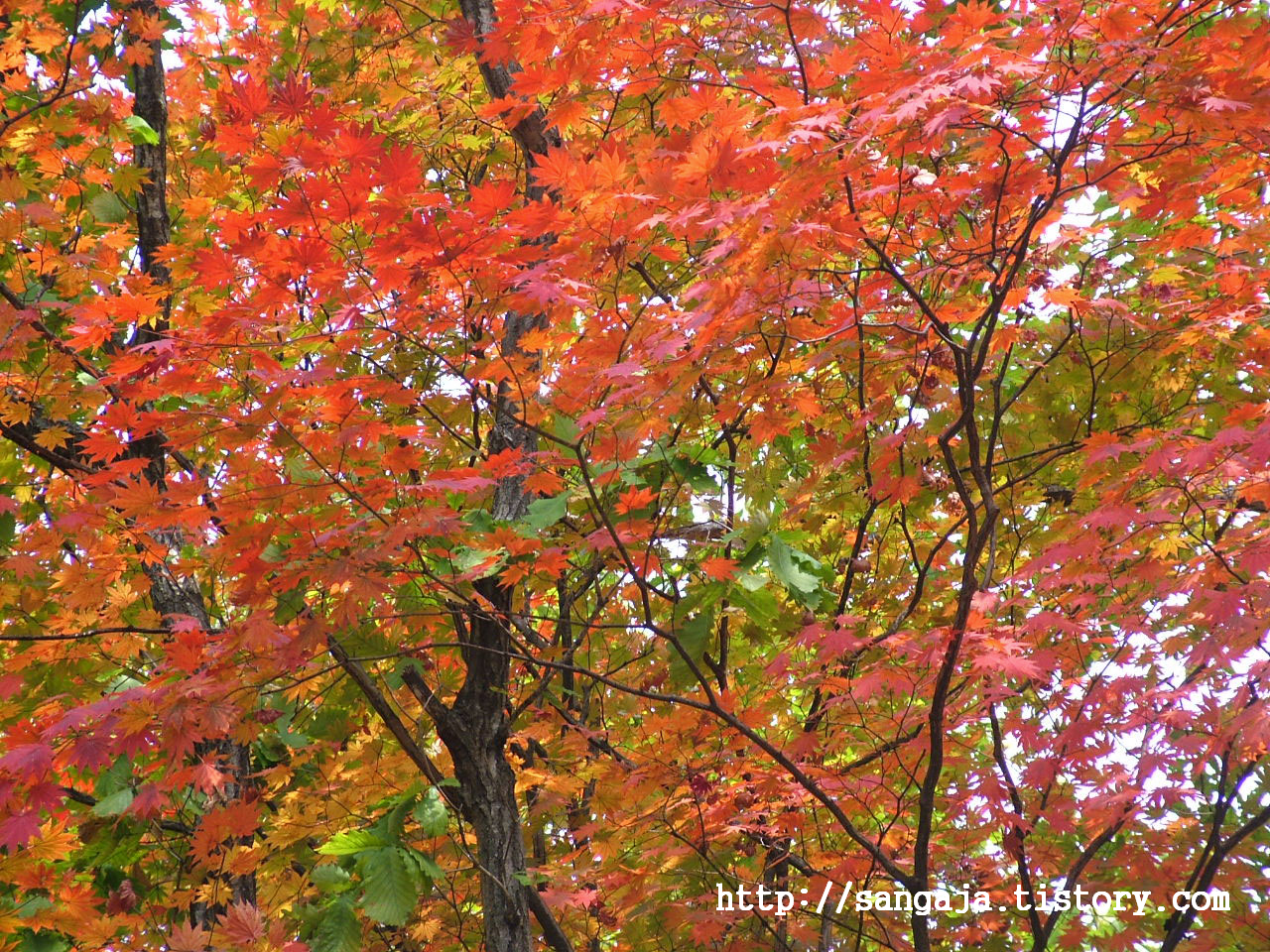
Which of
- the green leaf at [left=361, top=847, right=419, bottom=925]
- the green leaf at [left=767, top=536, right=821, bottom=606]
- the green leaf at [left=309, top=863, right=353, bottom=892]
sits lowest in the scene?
the green leaf at [left=361, top=847, right=419, bottom=925]

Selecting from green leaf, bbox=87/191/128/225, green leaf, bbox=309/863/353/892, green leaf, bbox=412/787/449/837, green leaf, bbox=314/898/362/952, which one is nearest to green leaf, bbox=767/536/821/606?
green leaf, bbox=412/787/449/837

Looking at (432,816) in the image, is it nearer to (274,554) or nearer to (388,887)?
(388,887)

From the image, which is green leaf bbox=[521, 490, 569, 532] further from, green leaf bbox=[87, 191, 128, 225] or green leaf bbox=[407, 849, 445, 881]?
green leaf bbox=[87, 191, 128, 225]

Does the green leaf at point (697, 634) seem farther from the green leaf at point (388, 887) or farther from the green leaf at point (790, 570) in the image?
the green leaf at point (388, 887)

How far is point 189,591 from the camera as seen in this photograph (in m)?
5.13

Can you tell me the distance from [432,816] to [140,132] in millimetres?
3890

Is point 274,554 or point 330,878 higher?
point 274,554

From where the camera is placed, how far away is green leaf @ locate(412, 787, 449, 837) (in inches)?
152

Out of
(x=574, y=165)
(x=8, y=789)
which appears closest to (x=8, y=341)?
(x=8, y=789)

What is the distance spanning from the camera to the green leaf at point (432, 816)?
3.85m

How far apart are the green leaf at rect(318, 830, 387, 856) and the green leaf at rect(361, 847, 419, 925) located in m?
0.03

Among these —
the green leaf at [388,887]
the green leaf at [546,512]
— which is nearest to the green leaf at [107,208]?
the green leaf at [546,512]

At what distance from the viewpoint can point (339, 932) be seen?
3.97 metres

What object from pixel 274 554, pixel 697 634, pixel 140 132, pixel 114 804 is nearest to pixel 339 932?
pixel 114 804
